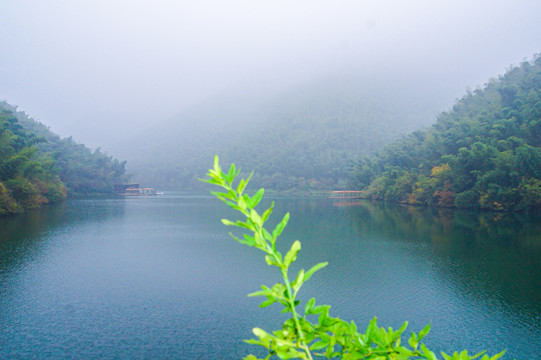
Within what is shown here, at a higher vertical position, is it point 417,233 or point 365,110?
point 365,110

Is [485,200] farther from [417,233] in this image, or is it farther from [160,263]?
[160,263]

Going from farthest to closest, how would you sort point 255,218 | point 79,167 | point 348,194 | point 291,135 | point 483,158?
point 291,135, point 348,194, point 79,167, point 483,158, point 255,218

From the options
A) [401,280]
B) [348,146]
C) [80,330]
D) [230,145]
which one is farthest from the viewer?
[230,145]

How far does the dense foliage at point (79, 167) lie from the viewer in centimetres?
4794

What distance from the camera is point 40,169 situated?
2867cm

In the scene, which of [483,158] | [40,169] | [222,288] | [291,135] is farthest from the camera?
[291,135]

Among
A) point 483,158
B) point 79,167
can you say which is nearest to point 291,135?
point 79,167

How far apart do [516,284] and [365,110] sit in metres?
100

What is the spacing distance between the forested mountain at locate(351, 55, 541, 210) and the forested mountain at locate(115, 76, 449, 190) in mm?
25671

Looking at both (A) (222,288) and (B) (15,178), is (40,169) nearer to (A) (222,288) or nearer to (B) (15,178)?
(B) (15,178)

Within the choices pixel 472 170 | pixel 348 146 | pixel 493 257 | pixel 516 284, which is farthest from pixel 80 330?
pixel 348 146

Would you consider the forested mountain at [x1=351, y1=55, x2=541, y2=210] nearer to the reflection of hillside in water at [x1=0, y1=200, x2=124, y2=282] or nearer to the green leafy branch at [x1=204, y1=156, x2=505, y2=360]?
the green leafy branch at [x1=204, y1=156, x2=505, y2=360]

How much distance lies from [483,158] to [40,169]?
35.3m

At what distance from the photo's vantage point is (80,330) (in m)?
7.02
